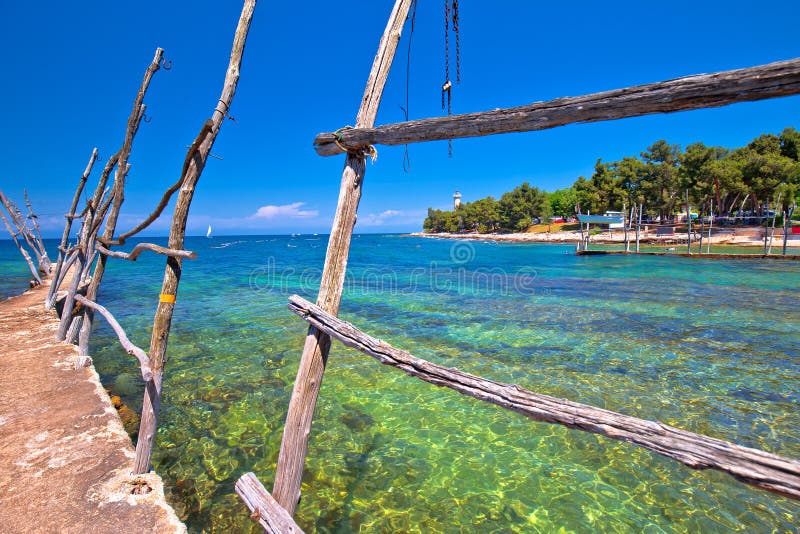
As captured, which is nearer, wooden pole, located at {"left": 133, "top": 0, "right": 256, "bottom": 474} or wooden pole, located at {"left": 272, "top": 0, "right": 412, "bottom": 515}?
wooden pole, located at {"left": 272, "top": 0, "right": 412, "bottom": 515}

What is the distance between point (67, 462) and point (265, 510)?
7.11ft

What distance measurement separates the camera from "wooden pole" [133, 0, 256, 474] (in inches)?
135

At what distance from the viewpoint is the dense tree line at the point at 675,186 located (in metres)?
48.1

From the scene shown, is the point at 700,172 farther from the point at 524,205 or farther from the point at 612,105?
the point at 612,105

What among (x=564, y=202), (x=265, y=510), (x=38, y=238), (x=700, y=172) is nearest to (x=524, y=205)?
(x=564, y=202)

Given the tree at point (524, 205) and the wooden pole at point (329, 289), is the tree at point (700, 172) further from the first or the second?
the wooden pole at point (329, 289)

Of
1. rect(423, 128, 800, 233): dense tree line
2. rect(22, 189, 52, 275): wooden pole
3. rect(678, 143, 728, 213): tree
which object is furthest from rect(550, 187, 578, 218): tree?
rect(22, 189, 52, 275): wooden pole

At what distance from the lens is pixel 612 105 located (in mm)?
1954

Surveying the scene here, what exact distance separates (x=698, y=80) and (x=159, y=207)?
4627mm

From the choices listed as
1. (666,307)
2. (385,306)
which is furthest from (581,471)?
(666,307)

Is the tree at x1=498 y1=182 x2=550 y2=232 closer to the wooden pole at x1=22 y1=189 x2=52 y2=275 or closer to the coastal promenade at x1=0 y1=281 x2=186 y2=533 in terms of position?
the wooden pole at x1=22 y1=189 x2=52 y2=275

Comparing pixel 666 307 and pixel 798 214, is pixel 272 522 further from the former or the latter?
pixel 798 214

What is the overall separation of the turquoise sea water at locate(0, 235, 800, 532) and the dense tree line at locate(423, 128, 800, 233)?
51.3 meters

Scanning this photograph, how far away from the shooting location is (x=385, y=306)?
14.4 meters
